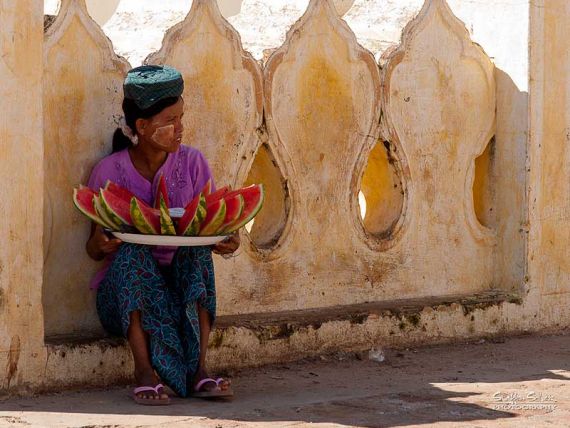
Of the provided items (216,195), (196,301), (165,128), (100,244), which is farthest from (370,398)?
(165,128)

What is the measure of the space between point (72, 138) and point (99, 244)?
527mm

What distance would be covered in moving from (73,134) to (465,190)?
2.47 m

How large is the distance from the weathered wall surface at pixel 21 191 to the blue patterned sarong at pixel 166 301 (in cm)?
34

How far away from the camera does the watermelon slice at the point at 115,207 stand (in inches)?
211

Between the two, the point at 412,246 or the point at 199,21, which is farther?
the point at 412,246

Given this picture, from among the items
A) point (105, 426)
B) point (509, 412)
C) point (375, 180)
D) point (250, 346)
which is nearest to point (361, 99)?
point (375, 180)

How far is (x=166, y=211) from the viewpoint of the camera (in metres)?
5.37

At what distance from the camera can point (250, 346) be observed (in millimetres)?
6152

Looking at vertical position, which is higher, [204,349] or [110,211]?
[110,211]

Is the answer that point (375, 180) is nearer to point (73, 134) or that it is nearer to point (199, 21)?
point (199, 21)

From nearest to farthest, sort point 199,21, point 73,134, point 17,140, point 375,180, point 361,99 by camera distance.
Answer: point 17,140, point 73,134, point 199,21, point 361,99, point 375,180

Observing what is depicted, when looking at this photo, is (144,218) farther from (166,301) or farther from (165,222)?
(166,301)

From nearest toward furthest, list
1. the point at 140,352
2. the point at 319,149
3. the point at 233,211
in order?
the point at 140,352, the point at 233,211, the point at 319,149

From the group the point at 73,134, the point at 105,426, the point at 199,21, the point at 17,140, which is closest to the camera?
the point at 105,426
